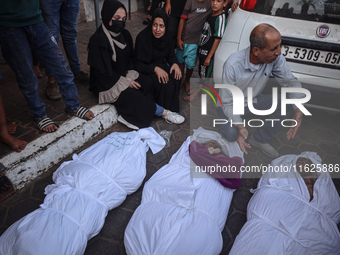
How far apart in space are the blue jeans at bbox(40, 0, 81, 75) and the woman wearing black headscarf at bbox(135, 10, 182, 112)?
853 mm

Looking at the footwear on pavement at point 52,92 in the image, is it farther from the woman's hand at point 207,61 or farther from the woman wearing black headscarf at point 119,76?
the woman's hand at point 207,61

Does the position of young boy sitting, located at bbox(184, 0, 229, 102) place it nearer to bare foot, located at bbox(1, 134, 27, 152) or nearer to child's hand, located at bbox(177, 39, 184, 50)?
child's hand, located at bbox(177, 39, 184, 50)

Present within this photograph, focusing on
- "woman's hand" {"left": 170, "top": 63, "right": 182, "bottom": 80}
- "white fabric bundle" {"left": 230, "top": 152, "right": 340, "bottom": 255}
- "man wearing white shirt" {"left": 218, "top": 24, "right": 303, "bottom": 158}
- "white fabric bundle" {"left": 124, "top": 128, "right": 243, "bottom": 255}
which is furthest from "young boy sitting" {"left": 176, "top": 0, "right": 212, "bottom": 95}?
"white fabric bundle" {"left": 230, "top": 152, "right": 340, "bottom": 255}

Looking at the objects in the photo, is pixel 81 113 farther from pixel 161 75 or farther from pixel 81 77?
pixel 161 75

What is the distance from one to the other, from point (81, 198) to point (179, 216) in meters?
0.77

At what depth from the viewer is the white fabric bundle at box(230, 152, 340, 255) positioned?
1.68 meters

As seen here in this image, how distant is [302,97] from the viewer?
2.74 meters

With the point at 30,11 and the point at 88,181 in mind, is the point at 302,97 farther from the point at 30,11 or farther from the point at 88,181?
the point at 30,11

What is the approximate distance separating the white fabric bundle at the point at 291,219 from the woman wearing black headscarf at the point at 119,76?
160 cm

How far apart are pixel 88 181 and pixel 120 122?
4.44ft

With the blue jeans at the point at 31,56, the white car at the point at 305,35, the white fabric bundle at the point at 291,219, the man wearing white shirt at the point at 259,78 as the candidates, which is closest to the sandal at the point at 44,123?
the blue jeans at the point at 31,56

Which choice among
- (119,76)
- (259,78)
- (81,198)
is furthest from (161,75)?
(81,198)

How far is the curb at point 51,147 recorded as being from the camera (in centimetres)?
220

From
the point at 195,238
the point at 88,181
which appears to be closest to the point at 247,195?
the point at 195,238
